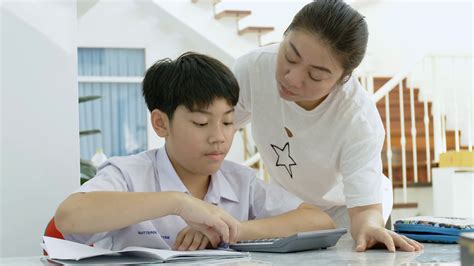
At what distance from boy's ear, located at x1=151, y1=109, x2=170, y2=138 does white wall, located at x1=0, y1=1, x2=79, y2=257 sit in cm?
47

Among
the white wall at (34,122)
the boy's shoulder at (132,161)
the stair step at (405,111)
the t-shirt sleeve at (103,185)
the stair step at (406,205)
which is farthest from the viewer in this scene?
the stair step at (405,111)

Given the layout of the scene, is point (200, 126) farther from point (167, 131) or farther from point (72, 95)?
point (72, 95)

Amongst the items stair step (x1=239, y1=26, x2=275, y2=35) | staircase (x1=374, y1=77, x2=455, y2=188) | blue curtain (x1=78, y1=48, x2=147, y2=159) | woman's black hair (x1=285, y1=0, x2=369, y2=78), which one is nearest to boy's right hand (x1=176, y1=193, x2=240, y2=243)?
woman's black hair (x1=285, y1=0, x2=369, y2=78)

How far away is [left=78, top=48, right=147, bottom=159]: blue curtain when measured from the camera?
304 inches

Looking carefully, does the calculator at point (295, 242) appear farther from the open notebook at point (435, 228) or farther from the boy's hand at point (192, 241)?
the open notebook at point (435, 228)

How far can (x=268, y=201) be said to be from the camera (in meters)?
1.72

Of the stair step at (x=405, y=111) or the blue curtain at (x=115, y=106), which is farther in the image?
the blue curtain at (x=115, y=106)

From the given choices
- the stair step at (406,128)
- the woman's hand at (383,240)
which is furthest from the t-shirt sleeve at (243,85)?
the stair step at (406,128)

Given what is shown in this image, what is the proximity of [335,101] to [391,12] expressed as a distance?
21.0 ft

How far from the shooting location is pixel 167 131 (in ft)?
5.49

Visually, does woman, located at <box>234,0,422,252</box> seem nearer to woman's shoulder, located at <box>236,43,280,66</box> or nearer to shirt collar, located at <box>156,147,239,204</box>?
woman's shoulder, located at <box>236,43,280,66</box>

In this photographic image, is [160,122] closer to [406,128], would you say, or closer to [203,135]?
[203,135]

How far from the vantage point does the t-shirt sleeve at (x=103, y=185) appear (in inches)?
59.2

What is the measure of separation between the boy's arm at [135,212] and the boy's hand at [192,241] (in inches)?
0.9
